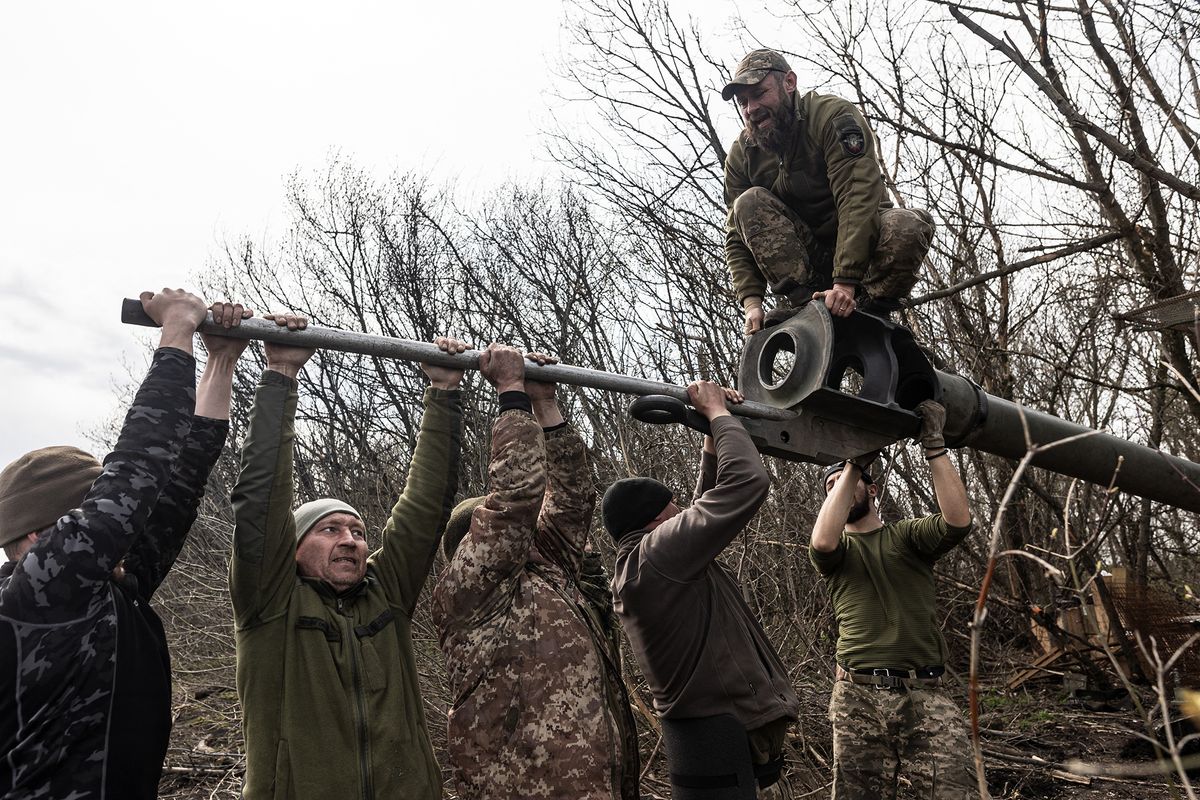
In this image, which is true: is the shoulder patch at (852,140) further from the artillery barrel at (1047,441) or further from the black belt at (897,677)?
the black belt at (897,677)

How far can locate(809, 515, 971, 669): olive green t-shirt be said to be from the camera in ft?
14.8

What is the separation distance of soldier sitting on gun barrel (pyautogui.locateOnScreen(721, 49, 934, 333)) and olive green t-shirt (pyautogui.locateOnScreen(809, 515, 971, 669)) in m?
1.09

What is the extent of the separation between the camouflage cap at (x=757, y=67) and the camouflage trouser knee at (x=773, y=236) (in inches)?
20.9

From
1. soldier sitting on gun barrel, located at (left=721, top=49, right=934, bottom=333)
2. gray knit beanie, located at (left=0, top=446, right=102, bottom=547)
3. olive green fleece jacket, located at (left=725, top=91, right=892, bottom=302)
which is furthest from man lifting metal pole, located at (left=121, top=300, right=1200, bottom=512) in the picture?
gray knit beanie, located at (left=0, top=446, right=102, bottom=547)

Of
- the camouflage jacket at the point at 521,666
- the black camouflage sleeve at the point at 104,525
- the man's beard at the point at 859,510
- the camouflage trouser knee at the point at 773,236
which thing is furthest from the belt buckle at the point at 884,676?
the black camouflage sleeve at the point at 104,525

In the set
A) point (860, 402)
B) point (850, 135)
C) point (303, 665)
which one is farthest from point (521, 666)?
point (850, 135)

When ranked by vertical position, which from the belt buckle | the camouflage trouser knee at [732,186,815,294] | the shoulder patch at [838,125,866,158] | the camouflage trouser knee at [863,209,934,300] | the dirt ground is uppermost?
the shoulder patch at [838,125,866,158]

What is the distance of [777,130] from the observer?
450cm

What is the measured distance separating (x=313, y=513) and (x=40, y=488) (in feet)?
3.02

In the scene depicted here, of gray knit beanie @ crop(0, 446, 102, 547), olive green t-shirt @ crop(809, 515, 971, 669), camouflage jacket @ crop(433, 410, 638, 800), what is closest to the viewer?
gray knit beanie @ crop(0, 446, 102, 547)

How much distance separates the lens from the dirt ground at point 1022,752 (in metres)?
5.60

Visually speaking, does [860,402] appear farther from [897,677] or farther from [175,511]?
[175,511]

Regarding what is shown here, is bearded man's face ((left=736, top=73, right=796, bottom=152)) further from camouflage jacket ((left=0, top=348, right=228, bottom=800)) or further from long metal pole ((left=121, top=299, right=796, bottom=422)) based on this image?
camouflage jacket ((left=0, top=348, right=228, bottom=800))

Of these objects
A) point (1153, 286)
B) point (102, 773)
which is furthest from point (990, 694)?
point (102, 773)
